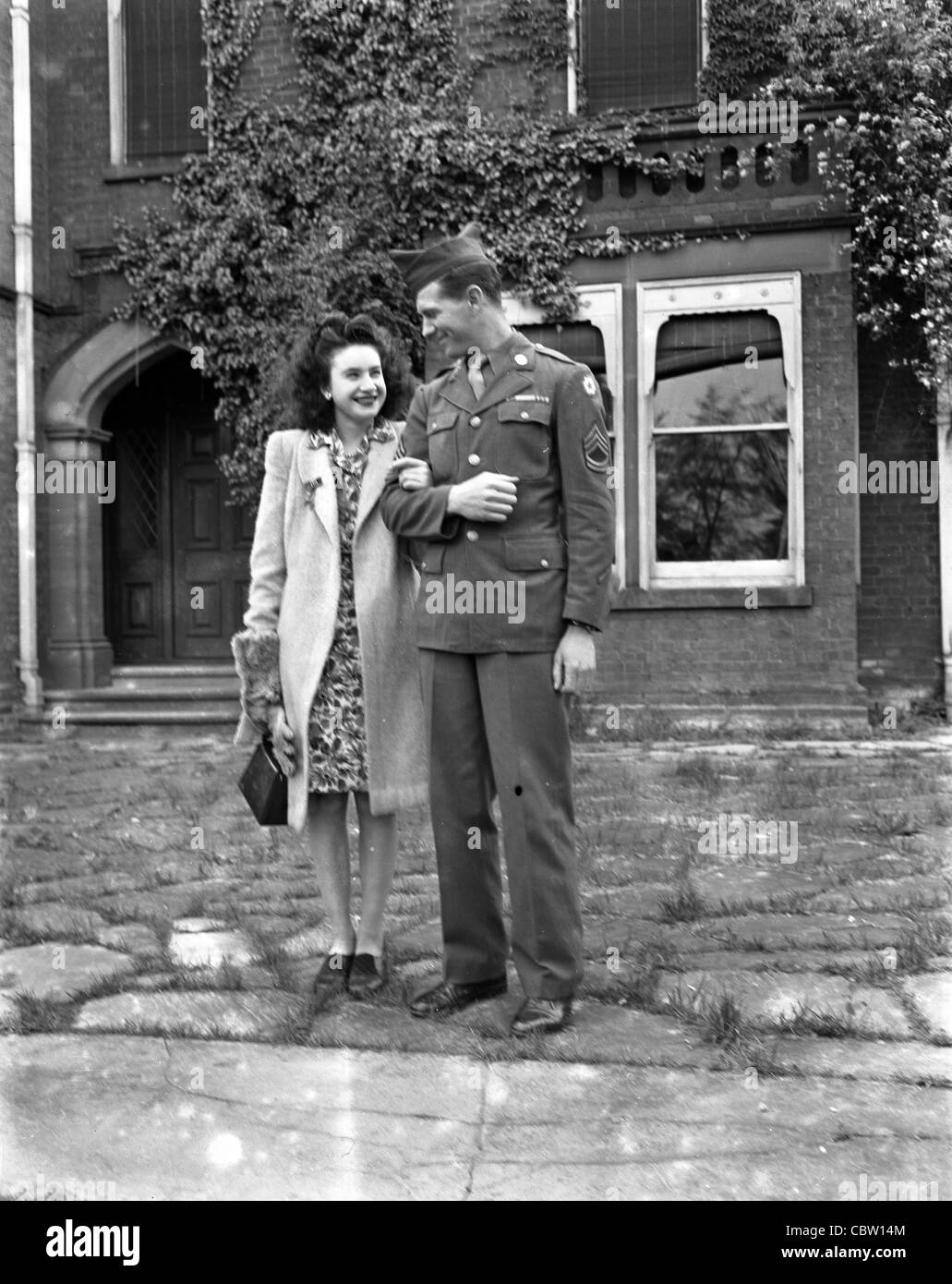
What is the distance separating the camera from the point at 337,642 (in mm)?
3705

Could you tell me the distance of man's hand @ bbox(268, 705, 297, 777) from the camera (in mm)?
3621

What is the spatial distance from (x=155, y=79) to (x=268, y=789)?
10.5 m

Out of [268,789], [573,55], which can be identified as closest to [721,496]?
[573,55]

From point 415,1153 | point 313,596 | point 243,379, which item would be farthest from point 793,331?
point 415,1153

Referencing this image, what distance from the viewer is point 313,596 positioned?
3684 millimetres

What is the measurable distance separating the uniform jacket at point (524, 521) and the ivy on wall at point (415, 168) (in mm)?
7197

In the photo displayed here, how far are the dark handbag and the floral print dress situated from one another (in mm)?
87

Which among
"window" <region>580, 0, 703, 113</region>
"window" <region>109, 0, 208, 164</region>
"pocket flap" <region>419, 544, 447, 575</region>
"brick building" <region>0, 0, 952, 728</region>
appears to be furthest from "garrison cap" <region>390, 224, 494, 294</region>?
"window" <region>109, 0, 208, 164</region>

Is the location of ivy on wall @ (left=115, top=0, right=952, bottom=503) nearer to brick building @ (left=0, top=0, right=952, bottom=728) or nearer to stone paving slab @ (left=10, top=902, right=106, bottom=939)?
brick building @ (left=0, top=0, right=952, bottom=728)

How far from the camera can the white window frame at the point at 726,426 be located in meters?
10.3

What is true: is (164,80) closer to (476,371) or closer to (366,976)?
(476,371)

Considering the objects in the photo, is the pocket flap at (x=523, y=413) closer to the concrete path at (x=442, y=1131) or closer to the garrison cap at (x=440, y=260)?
the garrison cap at (x=440, y=260)

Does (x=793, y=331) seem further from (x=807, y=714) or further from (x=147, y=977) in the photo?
(x=147, y=977)
